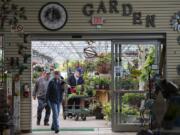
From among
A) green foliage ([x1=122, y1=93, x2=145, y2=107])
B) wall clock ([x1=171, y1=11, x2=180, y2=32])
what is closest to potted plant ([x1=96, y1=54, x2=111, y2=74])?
green foliage ([x1=122, y1=93, x2=145, y2=107])

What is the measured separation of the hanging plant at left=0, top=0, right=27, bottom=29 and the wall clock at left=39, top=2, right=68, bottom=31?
1.82ft

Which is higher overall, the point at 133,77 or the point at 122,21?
the point at 122,21

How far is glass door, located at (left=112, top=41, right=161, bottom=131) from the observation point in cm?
1295

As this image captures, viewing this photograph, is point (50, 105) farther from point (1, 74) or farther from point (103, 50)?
point (103, 50)

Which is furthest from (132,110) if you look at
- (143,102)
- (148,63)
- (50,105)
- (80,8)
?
(80,8)

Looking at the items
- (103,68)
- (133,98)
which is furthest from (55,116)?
(103,68)

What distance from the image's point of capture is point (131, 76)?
43.1 ft

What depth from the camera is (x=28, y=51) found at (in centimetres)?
1266

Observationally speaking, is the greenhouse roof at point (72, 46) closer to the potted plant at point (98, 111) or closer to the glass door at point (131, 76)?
the glass door at point (131, 76)

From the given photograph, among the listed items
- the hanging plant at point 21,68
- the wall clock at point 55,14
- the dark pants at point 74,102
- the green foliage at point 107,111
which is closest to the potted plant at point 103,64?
the dark pants at point 74,102

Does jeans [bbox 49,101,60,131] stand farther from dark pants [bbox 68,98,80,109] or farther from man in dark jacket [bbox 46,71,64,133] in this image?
dark pants [bbox 68,98,80,109]

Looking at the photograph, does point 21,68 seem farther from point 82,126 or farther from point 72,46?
point 72,46

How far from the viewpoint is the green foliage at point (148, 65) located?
13047mm

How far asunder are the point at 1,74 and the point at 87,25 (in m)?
2.60
